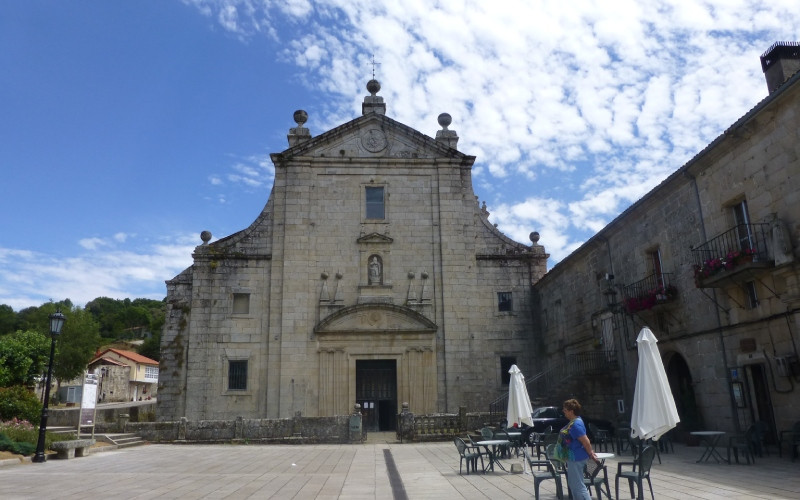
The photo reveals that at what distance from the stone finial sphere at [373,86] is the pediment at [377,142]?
235cm

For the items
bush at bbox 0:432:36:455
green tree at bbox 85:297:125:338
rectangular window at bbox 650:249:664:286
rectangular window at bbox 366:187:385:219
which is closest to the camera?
bush at bbox 0:432:36:455

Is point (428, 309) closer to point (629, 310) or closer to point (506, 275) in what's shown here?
point (506, 275)

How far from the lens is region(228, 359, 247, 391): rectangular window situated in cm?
2542

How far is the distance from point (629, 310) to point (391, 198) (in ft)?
44.0

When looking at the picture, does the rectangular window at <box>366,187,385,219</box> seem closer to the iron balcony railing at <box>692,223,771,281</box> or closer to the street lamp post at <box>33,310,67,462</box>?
the street lamp post at <box>33,310,67,462</box>

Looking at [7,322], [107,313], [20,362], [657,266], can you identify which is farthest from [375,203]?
[107,313]

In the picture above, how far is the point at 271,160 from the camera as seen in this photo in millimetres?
28031

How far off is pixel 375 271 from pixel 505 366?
7674 millimetres

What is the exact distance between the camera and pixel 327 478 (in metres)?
12.1

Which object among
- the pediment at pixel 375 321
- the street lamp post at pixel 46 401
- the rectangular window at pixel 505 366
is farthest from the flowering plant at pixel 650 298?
the street lamp post at pixel 46 401

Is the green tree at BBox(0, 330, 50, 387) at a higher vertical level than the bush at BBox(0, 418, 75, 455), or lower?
higher

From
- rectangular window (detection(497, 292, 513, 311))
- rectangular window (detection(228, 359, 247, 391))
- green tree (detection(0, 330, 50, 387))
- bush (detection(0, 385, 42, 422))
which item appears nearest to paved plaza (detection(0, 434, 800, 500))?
bush (detection(0, 385, 42, 422))

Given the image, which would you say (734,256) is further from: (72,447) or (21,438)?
(21,438)

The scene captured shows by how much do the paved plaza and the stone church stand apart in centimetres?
796
